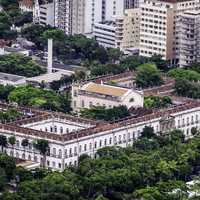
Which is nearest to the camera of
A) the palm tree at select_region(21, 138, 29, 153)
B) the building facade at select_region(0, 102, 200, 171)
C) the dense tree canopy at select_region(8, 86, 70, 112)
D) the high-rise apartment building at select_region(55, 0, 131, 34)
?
the building facade at select_region(0, 102, 200, 171)

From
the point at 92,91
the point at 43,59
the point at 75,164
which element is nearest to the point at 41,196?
the point at 75,164

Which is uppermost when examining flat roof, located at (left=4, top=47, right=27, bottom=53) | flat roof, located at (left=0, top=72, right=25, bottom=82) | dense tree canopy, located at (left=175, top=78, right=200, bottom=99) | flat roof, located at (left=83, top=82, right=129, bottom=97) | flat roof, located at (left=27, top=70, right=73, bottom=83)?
flat roof, located at (left=83, top=82, right=129, bottom=97)

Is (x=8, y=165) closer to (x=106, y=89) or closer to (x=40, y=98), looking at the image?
(x=40, y=98)

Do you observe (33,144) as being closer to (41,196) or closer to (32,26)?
(41,196)

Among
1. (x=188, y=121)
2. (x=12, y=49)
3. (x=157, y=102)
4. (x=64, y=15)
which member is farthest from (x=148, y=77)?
(x=64, y=15)

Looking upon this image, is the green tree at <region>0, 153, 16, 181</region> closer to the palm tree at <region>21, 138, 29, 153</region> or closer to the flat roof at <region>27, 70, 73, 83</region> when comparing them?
the palm tree at <region>21, 138, 29, 153</region>

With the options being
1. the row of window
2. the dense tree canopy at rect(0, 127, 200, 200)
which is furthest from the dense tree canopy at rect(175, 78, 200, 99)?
the dense tree canopy at rect(0, 127, 200, 200)
